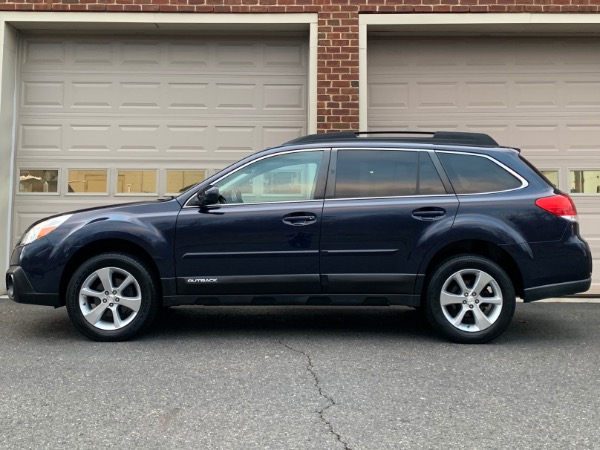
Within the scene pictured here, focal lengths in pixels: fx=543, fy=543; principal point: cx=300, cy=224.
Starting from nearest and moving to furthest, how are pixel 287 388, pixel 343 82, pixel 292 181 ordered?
pixel 287 388 → pixel 292 181 → pixel 343 82

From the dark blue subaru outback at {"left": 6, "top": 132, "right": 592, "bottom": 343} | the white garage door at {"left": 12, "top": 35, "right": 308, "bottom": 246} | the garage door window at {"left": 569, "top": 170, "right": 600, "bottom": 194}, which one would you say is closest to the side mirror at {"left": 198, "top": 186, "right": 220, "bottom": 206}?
the dark blue subaru outback at {"left": 6, "top": 132, "right": 592, "bottom": 343}

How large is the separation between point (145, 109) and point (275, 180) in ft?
12.9

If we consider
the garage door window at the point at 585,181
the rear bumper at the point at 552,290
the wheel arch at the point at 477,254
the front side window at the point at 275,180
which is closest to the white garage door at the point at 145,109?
the front side window at the point at 275,180

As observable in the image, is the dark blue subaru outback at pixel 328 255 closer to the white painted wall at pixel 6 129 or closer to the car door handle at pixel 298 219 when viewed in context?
the car door handle at pixel 298 219

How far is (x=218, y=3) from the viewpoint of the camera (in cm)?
762

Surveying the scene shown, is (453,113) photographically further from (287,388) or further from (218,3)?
(287,388)

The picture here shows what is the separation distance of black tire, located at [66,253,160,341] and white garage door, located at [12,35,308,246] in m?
3.42

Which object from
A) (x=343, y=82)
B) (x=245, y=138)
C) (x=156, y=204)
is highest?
(x=343, y=82)

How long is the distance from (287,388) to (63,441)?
4.45ft

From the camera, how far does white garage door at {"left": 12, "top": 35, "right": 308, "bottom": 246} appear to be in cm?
789

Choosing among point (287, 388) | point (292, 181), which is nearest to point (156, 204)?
point (292, 181)

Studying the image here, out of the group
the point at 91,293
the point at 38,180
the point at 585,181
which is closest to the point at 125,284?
the point at 91,293

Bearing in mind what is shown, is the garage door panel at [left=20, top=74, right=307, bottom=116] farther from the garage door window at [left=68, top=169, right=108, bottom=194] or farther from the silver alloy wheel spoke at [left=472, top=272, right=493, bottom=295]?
the silver alloy wheel spoke at [left=472, top=272, right=493, bottom=295]

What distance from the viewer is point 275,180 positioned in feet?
15.9
